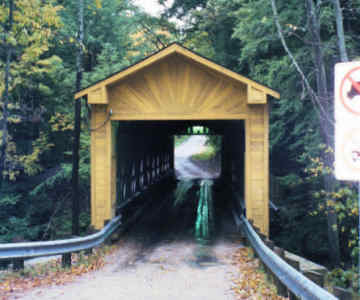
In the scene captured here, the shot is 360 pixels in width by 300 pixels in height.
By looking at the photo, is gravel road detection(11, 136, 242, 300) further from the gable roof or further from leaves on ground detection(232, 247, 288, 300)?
the gable roof

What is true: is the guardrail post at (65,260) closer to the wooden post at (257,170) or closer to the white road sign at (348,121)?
the wooden post at (257,170)

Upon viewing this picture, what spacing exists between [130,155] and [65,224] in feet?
→ 19.9

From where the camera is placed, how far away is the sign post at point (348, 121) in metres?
2.64

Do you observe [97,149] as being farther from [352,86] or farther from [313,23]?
[352,86]

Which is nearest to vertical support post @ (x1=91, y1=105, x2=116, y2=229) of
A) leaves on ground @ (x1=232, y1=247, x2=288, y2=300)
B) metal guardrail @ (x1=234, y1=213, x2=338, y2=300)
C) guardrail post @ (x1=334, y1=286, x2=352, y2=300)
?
leaves on ground @ (x1=232, y1=247, x2=288, y2=300)

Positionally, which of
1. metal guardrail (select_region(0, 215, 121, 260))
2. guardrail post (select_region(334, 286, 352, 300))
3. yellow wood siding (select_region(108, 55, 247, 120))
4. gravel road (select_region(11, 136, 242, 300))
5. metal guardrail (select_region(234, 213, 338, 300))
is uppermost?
yellow wood siding (select_region(108, 55, 247, 120))

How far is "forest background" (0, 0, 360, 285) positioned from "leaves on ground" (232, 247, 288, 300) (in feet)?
6.79

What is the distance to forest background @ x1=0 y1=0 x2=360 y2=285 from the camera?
10.5m

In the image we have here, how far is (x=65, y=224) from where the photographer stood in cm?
1705

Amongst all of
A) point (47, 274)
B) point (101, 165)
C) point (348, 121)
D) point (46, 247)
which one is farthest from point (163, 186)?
point (348, 121)

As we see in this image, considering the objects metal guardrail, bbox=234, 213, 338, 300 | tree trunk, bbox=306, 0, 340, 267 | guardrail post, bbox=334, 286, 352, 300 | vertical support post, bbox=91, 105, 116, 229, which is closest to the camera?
guardrail post, bbox=334, 286, 352, 300

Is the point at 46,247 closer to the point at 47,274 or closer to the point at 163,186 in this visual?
the point at 47,274

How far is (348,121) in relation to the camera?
105 inches

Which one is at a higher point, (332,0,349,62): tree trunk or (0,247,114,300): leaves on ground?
(332,0,349,62): tree trunk
